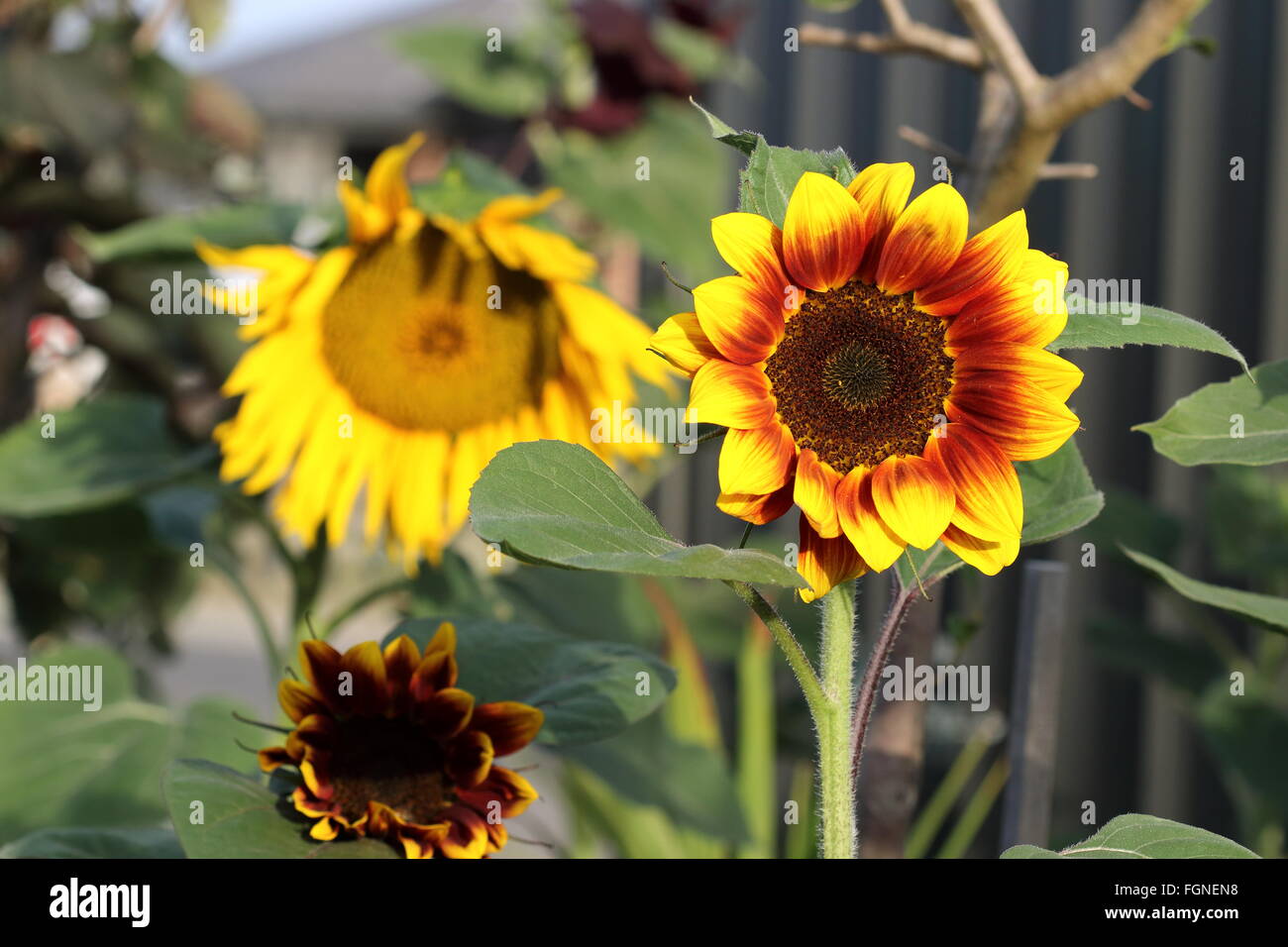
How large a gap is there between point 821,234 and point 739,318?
0.03 m

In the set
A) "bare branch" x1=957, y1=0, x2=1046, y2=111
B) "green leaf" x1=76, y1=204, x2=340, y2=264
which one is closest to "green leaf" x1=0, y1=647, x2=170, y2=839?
"green leaf" x1=76, y1=204, x2=340, y2=264

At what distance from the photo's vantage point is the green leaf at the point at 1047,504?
1.15ft

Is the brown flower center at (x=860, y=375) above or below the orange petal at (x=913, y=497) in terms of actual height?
above

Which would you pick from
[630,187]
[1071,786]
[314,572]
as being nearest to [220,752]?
[314,572]

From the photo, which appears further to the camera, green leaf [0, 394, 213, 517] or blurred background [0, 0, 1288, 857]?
blurred background [0, 0, 1288, 857]

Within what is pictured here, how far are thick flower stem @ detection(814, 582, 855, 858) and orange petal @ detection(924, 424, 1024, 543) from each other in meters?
0.04

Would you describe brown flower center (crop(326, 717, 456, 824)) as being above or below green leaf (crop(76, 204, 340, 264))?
below

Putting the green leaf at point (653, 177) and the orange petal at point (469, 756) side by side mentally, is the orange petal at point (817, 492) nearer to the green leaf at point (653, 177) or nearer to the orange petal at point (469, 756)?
the orange petal at point (469, 756)

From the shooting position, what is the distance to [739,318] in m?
0.31

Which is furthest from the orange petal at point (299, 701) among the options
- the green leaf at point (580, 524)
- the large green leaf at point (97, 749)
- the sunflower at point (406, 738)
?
the large green leaf at point (97, 749)

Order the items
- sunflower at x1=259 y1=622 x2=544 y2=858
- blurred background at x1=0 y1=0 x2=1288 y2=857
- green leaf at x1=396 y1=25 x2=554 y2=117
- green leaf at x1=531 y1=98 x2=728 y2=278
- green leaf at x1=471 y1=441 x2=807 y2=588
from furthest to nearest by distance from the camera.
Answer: green leaf at x1=396 y1=25 x2=554 y2=117 < green leaf at x1=531 y1=98 x2=728 y2=278 < blurred background at x1=0 y1=0 x2=1288 y2=857 < sunflower at x1=259 y1=622 x2=544 y2=858 < green leaf at x1=471 y1=441 x2=807 y2=588

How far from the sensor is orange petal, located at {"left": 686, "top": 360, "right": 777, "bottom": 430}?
0.29m

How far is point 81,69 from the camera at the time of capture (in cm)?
101

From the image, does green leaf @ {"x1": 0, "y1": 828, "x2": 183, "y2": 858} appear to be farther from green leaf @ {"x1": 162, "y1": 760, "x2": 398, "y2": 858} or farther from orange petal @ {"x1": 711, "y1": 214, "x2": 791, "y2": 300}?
orange petal @ {"x1": 711, "y1": 214, "x2": 791, "y2": 300}
